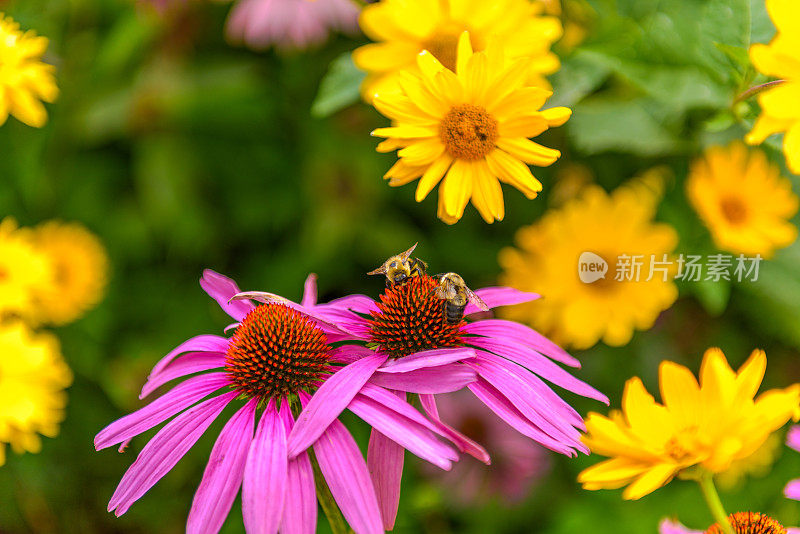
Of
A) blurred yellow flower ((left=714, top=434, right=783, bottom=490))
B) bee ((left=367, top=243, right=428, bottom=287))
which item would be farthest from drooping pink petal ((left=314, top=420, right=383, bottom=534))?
blurred yellow flower ((left=714, top=434, right=783, bottom=490))

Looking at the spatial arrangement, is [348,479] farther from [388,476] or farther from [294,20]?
[294,20]

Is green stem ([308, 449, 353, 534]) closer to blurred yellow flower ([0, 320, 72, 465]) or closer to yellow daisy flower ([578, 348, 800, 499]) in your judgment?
yellow daisy flower ([578, 348, 800, 499])

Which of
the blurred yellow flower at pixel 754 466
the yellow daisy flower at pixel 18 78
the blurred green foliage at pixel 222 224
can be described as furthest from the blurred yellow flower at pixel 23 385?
the blurred yellow flower at pixel 754 466

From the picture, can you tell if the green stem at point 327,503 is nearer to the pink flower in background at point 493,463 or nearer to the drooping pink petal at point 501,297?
the drooping pink petal at point 501,297

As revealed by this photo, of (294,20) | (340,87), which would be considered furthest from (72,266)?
Result: (340,87)

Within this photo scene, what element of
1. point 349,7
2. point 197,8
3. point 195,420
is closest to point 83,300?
point 197,8
